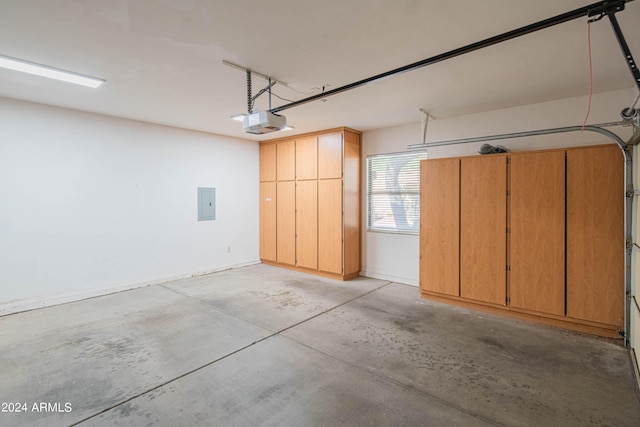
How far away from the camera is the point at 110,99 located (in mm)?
4008

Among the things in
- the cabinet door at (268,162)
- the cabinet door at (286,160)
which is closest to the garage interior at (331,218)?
the cabinet door at (286,160)

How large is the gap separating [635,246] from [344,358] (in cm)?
299

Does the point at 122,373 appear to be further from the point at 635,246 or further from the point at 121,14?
the point at 635,246

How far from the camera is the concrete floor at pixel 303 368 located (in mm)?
2180

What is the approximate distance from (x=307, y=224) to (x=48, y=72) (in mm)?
4302

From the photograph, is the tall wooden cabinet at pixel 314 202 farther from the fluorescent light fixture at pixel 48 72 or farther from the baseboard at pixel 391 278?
the fluorescent light fixture at pixel 48 72

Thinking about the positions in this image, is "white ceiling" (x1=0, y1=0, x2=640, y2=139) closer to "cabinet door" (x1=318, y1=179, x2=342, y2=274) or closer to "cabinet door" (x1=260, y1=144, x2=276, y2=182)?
"cabinet door" (x1=318, y1=179, x2=342, y2=274)

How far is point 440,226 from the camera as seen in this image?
444 cm

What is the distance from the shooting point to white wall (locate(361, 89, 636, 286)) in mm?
3723

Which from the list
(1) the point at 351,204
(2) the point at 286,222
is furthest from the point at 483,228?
(2) the point at 286,222

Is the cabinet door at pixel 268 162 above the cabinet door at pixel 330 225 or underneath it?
above

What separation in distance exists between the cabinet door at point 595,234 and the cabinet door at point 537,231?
10 centimetres

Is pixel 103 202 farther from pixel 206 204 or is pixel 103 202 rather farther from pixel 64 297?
pixel 206 204

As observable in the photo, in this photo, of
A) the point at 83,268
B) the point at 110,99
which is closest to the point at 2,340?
the point at 83,268
